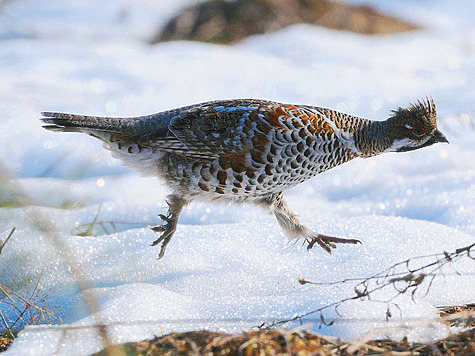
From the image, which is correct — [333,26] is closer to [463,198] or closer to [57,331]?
[463,198]

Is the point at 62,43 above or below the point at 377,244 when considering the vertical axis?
above

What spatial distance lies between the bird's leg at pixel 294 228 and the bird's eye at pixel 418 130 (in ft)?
2.95

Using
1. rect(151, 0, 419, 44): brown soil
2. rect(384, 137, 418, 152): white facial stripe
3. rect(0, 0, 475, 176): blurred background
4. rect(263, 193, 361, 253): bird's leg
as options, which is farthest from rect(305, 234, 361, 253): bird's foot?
rect(151, 0, 419, 44): brown soil

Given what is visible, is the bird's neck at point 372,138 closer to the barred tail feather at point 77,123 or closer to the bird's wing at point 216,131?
the bird's wing at point 216,131

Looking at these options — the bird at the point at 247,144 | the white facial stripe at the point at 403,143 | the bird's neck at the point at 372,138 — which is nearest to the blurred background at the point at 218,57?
the bird at the point at 247,144

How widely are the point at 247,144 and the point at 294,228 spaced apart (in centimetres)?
81

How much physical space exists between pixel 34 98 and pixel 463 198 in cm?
527

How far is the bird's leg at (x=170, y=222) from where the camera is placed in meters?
3.98

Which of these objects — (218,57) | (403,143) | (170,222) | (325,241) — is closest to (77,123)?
(170,222)

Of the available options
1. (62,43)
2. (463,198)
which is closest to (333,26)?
(62,43)

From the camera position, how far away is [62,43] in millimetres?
9266

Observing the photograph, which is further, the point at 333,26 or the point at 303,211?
the point at 333,26

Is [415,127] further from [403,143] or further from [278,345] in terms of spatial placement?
[278,345]

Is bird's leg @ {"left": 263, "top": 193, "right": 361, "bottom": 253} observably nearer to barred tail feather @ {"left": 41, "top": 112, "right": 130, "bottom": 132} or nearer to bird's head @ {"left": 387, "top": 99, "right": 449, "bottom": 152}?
bird's head @ {"left": 387, "top": 99, "right": 449, "bottom": 152}
